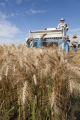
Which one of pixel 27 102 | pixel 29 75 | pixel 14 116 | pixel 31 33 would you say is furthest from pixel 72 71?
pixel 31 33

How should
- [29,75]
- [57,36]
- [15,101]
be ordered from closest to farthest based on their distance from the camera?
[29,75] < [15,101] < [57,36]

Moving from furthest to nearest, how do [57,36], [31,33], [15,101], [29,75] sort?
[31,33], [57,36], [15,101], [29,75]

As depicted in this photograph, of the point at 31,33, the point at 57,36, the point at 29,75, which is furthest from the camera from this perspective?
the point at 31,33

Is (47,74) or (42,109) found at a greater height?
(47,74)

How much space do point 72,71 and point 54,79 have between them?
0.64ft

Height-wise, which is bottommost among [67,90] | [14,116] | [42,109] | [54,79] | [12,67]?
[14,116]

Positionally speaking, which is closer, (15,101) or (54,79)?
(54,79)

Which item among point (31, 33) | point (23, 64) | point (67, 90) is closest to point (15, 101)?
point (23, 64)

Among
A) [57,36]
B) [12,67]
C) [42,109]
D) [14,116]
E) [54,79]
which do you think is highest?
[57,36]

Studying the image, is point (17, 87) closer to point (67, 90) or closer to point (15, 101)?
point (15, 101)

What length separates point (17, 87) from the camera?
109 cm

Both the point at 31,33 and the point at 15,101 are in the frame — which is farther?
the point at 31,33

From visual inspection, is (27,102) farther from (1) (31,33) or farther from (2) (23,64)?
(1) (31,33)

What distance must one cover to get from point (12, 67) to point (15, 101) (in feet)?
1.20
